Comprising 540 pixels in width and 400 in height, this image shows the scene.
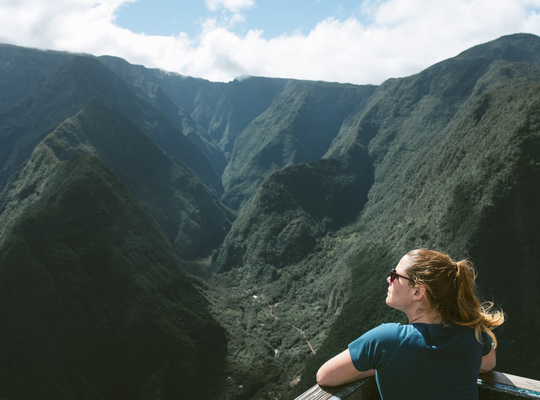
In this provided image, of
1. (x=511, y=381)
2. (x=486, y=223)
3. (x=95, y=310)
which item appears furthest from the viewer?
(x=95, y=310)

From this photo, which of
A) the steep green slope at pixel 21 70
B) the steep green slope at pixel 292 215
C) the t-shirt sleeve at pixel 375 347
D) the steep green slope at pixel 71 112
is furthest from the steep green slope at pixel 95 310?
the steep green slope at pixel 21 70

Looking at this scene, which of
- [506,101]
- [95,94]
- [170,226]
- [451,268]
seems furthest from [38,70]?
[451,268]

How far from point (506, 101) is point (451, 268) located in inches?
2940

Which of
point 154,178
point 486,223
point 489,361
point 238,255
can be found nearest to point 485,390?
point 489,361

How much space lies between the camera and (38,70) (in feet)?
570

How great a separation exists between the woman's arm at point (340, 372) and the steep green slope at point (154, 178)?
369 ft

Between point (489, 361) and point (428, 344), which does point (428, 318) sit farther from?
point (489, 361)

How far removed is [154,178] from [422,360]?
13261 centimetres

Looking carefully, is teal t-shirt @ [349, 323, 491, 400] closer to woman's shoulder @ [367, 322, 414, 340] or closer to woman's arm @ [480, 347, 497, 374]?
woman's shoulder @ [367, 322, 414, 340]

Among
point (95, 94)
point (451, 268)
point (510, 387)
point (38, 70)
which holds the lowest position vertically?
point (510, 387)

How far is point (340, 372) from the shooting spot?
14.0ft

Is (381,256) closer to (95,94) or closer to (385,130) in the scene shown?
(385,130)

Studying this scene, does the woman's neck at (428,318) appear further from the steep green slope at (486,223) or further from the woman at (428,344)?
the steep green slope at (486,223)

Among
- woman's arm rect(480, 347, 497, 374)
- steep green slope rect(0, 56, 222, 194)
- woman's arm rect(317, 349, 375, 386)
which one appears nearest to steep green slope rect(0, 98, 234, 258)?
steep green slope rect(0, 56, 222, 194)
